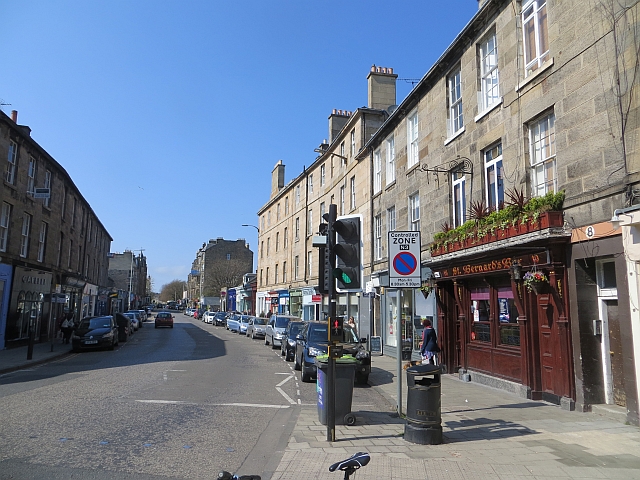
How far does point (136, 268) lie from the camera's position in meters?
93.1

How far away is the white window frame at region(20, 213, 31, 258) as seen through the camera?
2304 cm

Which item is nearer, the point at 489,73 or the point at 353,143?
the point at 489,73

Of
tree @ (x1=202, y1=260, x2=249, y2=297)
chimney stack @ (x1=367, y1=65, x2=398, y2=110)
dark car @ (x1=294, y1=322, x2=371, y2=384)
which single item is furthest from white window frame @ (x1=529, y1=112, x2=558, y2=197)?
tree @ (x1=202, y1=260, x2=249, y2=297)

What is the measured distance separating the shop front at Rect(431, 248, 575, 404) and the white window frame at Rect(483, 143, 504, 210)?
1578mm

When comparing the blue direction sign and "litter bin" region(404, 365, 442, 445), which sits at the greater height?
the blue direction sign

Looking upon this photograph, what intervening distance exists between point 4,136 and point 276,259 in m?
25.1

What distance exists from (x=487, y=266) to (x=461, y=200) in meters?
2.85

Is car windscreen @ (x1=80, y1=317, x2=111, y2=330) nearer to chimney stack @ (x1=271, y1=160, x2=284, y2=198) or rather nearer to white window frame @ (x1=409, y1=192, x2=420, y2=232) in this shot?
white window frame @ (x1=409, y1=192, x2=420, y2=232)

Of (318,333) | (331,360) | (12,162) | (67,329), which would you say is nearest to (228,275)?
(67,329)

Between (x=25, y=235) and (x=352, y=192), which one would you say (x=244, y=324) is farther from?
(x=25, y=235)

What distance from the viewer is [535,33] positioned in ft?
35.9

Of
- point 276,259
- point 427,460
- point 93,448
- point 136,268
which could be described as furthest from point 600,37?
point 136,268

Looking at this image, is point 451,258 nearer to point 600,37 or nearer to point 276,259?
point 600,37

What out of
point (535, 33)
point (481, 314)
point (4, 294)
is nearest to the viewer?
point (535, 33)
